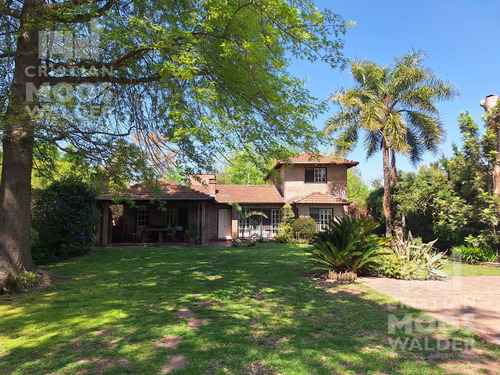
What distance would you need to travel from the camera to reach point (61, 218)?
12.7m

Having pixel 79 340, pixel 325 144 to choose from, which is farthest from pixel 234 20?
pixel 79 340

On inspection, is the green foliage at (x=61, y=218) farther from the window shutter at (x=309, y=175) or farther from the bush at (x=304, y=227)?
the window shutter at (x=309, y=175)

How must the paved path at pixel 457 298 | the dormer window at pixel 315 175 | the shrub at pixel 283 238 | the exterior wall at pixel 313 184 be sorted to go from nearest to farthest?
the paved path at pixel 457 298, the shrub at pixel 283 238, the exterior wall at pixel 313 184, the dormer window at pixel 315 175

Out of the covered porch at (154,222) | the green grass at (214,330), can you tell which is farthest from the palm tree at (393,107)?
the green grass at (214,330)

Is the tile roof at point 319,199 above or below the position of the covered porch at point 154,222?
above

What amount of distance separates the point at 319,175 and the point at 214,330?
2179 cm

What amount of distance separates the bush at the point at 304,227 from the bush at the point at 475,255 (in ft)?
32.6

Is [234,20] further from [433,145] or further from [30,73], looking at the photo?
[433,145]

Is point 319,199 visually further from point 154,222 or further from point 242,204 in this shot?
point 154,222

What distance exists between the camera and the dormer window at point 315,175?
25.2m

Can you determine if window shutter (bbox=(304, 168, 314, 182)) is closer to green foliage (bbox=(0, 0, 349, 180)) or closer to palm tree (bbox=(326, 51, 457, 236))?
palm tree (bbox=(326, 51, 457, 236))

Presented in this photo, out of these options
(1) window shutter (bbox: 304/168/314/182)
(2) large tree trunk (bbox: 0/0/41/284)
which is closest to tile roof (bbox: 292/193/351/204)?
(1) window shutter (bbox: 304/168/314/182)

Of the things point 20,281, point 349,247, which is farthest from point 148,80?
point 349,247

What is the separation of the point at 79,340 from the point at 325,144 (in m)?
6.11
